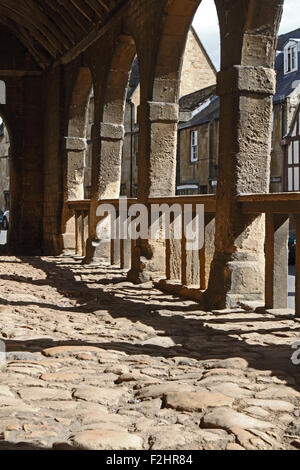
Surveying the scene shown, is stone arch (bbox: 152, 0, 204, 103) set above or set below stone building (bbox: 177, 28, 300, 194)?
below

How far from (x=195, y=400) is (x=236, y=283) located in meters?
2.95

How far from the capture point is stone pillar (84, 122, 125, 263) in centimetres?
1042

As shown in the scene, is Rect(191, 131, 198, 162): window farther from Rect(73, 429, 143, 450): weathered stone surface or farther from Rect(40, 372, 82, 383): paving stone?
Rect(73, 429, 143, 450): weathered stone surface

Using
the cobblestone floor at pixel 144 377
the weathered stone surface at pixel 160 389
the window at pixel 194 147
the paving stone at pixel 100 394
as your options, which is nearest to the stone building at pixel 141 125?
the cobblestone floor at pixel 144 377

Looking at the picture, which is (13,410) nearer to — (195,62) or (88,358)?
(88,358)

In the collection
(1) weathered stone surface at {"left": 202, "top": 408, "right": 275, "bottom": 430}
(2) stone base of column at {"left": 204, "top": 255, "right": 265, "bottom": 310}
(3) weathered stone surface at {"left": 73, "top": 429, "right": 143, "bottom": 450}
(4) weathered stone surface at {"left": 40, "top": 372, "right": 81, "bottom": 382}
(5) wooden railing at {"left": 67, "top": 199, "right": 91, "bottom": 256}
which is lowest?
(3) weathered stone surface at {"left": 73, "top": 429, "right": 143, "bottom": 450}

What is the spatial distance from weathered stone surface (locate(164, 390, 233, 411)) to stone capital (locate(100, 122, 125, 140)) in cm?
755

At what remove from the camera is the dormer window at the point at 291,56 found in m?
24.6

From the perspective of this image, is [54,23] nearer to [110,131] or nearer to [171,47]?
[110,131]

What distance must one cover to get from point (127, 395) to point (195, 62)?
90.4ft

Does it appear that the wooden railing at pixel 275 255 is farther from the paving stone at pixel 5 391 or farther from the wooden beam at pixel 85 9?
the wooden beam at pixel 85 9

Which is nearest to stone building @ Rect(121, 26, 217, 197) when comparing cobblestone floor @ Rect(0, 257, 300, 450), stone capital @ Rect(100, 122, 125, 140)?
stone capital @ Rect(100, 122, 125, 140)

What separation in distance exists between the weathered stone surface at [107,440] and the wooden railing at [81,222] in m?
8.77

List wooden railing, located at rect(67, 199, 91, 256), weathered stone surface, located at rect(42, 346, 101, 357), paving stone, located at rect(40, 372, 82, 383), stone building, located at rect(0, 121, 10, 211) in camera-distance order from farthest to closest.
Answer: stone building, located at rect(0, 121, 10, 211) < wooden railing, located at rect(67, 199, 91, 256) < weathered stone surface, located at rect(42, 346, 101, 357) < paving stone, located at rect(40, 372, 82, 383)
